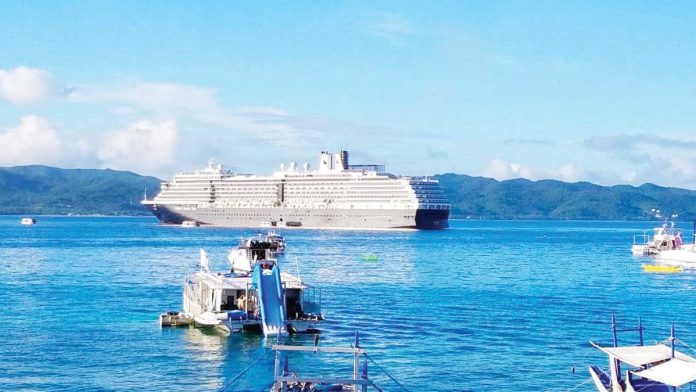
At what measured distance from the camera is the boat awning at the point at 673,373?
24641 millimetres

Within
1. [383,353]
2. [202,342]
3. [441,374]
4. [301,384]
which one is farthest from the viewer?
[202,342]

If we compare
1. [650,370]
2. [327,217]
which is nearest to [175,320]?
[650,370]

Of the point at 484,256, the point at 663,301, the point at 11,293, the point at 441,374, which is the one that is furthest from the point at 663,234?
the point at 441,374

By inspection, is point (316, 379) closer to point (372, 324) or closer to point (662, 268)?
point (372, 324)

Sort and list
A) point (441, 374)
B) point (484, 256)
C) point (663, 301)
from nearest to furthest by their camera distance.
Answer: point (441, 374)
point (663, 301)
point (484, 256)

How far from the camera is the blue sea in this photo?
33.3 metres

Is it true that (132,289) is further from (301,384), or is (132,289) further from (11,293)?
(301,384)

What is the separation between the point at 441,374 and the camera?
1323 inches

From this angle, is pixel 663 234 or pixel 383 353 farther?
pixel 663 234

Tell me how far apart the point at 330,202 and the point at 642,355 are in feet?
529

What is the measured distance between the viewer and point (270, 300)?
41.0 meters

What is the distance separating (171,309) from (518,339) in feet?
64.2

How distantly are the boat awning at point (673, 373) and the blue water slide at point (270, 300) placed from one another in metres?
18.0

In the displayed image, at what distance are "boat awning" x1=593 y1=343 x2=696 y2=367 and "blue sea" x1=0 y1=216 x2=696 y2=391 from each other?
461 cm
